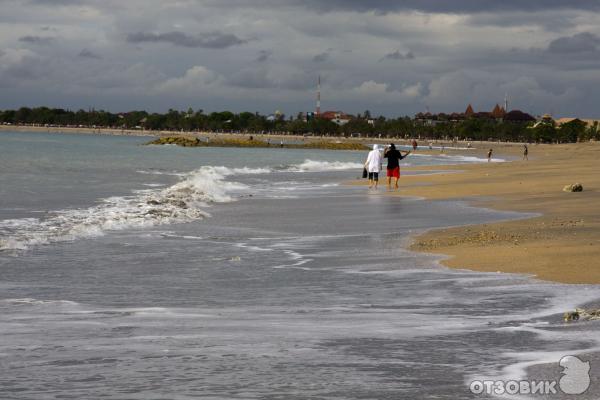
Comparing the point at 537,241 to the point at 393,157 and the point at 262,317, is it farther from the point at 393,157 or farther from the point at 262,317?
the point at 393,157

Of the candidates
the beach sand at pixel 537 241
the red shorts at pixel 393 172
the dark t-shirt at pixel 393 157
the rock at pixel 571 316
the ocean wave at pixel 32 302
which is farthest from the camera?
the red shorts at pixel 393 172

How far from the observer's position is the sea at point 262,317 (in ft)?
20.6

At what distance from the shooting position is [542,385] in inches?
234

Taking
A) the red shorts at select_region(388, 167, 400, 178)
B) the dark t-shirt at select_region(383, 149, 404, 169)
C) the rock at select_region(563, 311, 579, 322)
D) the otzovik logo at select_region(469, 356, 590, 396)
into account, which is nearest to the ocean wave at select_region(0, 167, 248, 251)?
the dark t-shirt at select_region(383, 149, 404, 169)

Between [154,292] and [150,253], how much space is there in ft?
13.4

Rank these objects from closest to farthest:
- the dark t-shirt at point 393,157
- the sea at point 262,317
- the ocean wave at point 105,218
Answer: the sea at point 262,317 < the ocean wave at point 105,218 < the dark t-shirt at point 393,157

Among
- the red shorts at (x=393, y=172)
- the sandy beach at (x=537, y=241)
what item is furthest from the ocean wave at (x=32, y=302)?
the red shorts at (x=393, y=172)

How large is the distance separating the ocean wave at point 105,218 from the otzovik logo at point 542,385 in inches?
429

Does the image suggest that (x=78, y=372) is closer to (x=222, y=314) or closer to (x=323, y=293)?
(x=222, y=314)

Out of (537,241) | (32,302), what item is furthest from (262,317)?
(537,241)

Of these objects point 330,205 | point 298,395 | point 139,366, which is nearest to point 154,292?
point 139,366

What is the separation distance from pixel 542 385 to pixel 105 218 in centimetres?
1557

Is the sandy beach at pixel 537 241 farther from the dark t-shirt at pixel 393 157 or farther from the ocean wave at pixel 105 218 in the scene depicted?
the dark t-shirt at pixel 393 157

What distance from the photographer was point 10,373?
6465 mm
